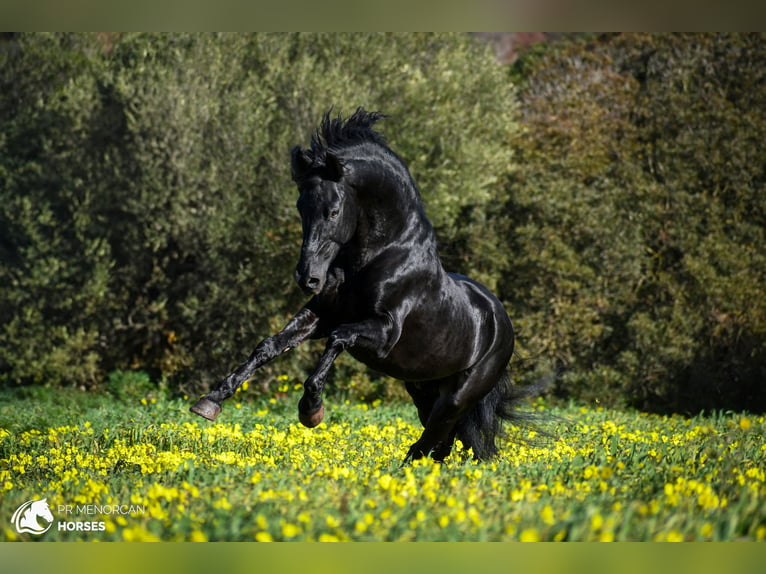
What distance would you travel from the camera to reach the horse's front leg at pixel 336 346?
5426 millimetres

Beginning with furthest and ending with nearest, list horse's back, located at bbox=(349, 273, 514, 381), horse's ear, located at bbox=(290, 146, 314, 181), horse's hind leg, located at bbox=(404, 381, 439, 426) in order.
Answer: horse's hind leg, located at bbox=(404, 381, 439, 426) < horse's back, located at bbox=(349, 273, 514, 381) < horse's ear, located at bbox=(290, 146, 314, 181)

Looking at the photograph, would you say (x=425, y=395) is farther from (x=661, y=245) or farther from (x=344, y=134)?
(x=661, y=245)

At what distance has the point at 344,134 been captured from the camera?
5.93 metres

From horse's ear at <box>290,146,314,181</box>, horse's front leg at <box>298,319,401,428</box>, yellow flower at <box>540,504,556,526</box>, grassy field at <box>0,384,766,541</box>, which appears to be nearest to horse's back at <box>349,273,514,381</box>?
horse's front leg at <box>298,319,401,428</box>

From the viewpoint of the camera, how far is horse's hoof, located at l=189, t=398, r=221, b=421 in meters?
5.13

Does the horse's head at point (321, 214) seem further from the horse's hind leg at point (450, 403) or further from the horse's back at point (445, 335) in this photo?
the horse's hind leg at point (450, 403)

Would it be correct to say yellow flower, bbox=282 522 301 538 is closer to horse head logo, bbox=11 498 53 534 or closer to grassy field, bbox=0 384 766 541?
grassy field, bbox=0 384 766 541

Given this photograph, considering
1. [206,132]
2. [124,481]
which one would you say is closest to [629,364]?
[206,132]

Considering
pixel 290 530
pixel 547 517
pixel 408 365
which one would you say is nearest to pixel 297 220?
pixel 408 365

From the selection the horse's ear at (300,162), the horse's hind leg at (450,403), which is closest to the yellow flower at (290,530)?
the horse's ear at (300,162)

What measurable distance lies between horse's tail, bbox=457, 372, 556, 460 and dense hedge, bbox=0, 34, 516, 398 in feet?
21.8

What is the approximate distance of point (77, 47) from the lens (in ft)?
52.2

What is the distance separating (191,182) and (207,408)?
9.34 metres
